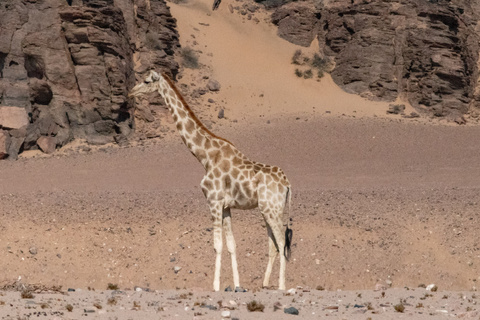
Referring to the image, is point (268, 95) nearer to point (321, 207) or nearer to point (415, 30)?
point (415, 30)

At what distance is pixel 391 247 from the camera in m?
19.0

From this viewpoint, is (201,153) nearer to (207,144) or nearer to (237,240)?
(207,144)

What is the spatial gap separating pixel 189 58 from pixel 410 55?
13338 mm

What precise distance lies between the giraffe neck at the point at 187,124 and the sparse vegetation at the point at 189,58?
27.9 meters

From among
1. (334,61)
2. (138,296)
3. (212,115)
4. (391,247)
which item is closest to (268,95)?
(212,115)

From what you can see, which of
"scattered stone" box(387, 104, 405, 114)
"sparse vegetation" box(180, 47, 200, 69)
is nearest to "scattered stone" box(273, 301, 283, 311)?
"scattered stone" box(387, 104, 405, 114)

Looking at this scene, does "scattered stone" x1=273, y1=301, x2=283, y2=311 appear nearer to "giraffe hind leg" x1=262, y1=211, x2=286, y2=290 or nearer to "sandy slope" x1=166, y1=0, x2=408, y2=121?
"giraffe hind leg" x1=262, y1=211, x2=286, y2=290

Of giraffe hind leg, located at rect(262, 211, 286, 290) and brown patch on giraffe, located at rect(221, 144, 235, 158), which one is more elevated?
brown patch on giraffe, located at rect(221, 144, 235, 158)

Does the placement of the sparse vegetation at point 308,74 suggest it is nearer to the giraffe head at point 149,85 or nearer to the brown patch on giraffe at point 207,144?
the giraffe head at point 149,85

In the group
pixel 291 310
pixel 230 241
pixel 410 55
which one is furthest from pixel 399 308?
pixel 410 55

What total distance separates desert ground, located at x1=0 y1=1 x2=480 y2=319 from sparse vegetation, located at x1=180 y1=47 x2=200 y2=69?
927 mm

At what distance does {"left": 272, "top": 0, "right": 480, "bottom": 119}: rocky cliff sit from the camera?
4197 centimetres

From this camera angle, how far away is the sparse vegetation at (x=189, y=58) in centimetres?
4269

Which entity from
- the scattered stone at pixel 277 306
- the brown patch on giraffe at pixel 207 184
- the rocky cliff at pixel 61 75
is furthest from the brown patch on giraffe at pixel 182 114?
the rocky cliff at pixel 61 75
